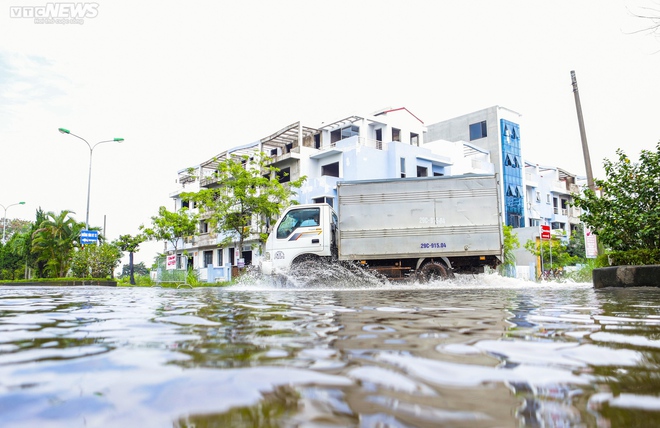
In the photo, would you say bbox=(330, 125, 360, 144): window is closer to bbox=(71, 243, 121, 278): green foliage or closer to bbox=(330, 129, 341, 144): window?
bbox=(330, 129, 341, 144): window

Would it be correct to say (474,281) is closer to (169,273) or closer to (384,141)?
(169,273)

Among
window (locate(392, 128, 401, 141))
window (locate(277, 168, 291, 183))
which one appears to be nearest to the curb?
window (locate(392, 128, 401, 141))

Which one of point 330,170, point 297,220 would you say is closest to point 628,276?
point 297,220

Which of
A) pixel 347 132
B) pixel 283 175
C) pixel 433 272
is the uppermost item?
pixel 347 132

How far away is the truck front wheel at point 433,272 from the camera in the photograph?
1316 cm

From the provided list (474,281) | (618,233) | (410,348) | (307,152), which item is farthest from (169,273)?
(410,348)

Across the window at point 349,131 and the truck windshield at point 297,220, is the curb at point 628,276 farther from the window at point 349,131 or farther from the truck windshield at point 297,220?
the window at point 349,131

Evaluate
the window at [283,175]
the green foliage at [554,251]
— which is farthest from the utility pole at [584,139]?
the window at [283,175]

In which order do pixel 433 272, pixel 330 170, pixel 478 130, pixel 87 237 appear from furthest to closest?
pixel 478 130 < pixel 330 170 < pixel 87 237 < pixel 433 272

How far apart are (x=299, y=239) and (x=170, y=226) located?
28.4 metres

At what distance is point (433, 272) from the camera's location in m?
13.3

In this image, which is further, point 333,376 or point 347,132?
point 347,132

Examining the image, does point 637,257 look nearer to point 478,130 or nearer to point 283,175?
point 283,175

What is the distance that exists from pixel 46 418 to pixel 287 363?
2.97 ft
